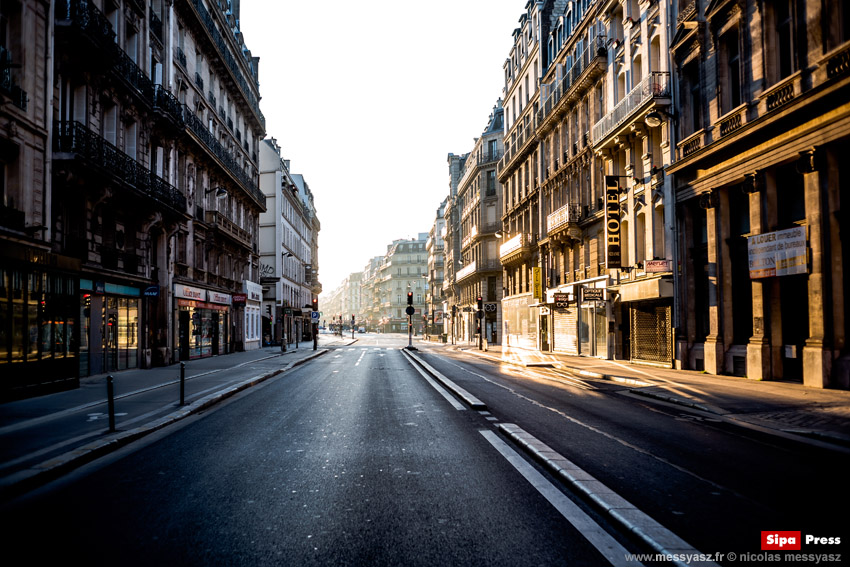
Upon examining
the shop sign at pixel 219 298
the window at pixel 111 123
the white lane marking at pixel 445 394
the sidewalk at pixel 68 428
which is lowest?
the white lane marking at pixel 445 394

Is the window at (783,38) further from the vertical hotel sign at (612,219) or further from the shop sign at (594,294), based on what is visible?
the shop sign at (594,294)

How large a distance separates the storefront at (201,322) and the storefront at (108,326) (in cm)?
441

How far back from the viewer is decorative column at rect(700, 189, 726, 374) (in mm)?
18062

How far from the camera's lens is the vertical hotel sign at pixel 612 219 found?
24.2 metres

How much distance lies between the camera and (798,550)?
12.4 ft

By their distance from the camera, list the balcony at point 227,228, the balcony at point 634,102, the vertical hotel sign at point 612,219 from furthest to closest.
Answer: the balcony at point 227,228
the vertical hotel sign at point 612,219
the balcony at point 634,102

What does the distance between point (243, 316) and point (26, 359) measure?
27.4m

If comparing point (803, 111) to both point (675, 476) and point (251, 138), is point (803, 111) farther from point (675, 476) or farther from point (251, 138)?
point (251, 138)

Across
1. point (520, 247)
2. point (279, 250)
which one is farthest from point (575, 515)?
point (279, 250)

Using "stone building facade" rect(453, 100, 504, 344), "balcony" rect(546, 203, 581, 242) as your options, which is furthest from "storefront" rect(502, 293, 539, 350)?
"balcony" rect(546, 203, 581, 242)

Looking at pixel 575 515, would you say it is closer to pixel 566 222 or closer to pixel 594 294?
pixel 594 294

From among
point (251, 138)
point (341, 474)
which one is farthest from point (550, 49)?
point (341, 474)

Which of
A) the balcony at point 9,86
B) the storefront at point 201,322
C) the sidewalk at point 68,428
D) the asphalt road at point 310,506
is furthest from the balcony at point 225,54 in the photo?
the asphalt road at point 310,506

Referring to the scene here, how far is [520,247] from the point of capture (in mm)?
39375
